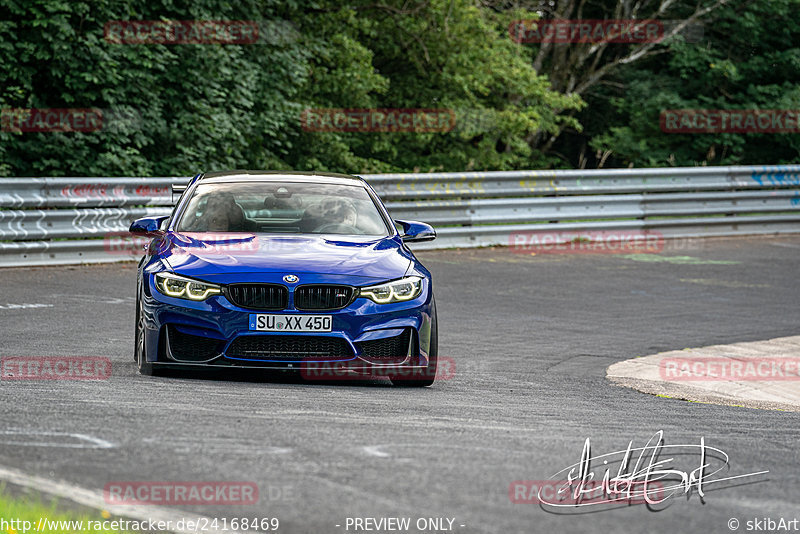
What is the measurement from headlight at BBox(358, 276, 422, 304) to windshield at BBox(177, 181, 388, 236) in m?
1.10

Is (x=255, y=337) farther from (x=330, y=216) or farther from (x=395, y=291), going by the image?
(x=330, y=216)

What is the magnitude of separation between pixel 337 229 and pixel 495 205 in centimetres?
1021

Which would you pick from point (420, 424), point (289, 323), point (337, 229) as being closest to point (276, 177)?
point (337, 229)

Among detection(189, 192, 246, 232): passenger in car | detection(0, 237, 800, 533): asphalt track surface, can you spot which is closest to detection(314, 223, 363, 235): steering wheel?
detection(189, 192, 246, 232): passenger in car

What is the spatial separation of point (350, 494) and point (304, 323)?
10.6 ft

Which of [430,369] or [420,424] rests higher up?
[420,424]

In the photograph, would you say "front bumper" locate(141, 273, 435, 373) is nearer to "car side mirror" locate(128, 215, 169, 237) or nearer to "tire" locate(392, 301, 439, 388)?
"tire" locate(392, 301, 439, 388)

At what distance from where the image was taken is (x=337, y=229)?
888cm

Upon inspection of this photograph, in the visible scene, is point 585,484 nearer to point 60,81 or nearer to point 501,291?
point 501,291

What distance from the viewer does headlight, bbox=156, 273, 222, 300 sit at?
296 inches

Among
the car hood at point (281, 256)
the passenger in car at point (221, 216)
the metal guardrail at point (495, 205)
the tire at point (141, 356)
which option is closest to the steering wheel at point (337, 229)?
Answer: the car hood at point (281, 256)

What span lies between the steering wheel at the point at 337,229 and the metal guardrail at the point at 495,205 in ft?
23.6

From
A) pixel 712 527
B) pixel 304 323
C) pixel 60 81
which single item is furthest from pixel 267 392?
pixel 60 81

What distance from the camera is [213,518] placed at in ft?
13.3
